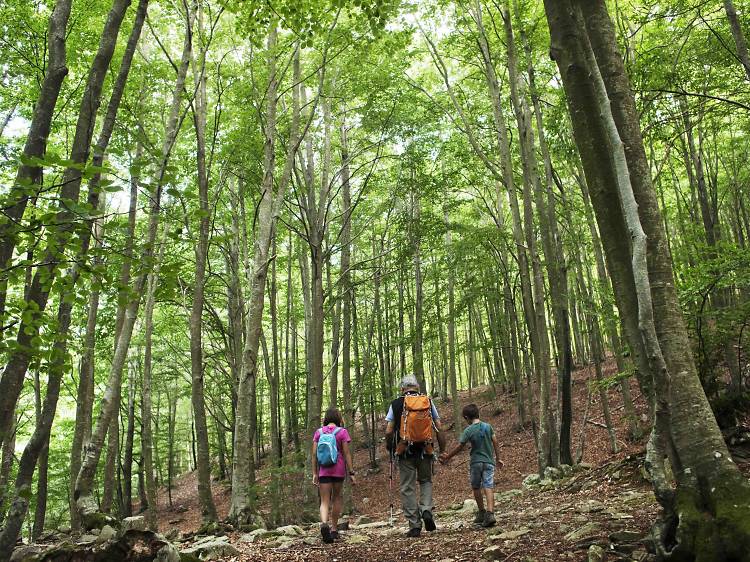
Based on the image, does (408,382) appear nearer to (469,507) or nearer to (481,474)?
(481,474)

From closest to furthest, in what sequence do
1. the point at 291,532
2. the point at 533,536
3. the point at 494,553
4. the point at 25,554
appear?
the point at 494,553, the point at 533,536, the point at 25,554, the point at 291,532

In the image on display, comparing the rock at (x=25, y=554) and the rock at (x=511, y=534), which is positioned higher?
the rock at (x=25, y=554)

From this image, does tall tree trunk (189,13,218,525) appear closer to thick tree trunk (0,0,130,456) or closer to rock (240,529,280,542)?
rock (240,529,280,542)

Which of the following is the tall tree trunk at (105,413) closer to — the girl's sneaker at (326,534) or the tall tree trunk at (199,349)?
the tall tree trunk at (199,349)

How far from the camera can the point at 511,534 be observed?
4.73m

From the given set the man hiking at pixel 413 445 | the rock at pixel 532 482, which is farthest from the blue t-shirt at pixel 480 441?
the rock at pixel 532 482

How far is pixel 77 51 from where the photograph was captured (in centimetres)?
1023

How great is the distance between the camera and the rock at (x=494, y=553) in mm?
4055

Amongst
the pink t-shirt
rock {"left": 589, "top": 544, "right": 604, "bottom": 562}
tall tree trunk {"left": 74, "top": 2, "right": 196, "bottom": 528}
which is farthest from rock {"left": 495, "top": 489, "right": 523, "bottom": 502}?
tall tree trunk {"left": 74, "top": 2, "right": 196, "bottom": 528}

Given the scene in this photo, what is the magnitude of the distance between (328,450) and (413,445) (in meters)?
1.14

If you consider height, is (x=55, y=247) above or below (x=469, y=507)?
above

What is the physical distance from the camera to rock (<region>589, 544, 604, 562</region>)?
3309 mm

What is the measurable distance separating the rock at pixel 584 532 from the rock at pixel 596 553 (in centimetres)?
45

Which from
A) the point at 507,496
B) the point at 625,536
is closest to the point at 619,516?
the point at 625,536
